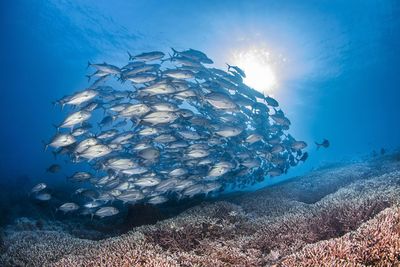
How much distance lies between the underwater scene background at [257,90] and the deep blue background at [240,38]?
0.20m

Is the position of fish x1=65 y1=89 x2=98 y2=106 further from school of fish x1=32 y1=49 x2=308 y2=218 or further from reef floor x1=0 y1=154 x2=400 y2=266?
reef floor x1=0 y1=154 x2=400 y2=266

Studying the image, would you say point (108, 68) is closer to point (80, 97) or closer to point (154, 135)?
point (80, 97)

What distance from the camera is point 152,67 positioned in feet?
34.3

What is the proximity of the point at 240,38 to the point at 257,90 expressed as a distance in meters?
22.0

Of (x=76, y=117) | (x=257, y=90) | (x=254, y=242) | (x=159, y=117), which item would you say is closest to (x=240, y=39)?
(x=257, y=90)

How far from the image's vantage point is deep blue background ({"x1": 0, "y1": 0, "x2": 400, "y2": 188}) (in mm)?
30906

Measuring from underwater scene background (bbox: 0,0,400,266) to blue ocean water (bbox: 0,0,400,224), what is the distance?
20 cm

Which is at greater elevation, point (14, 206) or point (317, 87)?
point (317, 87)

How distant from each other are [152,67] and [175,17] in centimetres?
2317

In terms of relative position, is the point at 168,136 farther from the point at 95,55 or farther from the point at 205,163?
the point at 95,55

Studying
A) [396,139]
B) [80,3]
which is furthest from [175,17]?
[396,139]

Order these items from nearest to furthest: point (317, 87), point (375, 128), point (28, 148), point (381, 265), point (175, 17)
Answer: point (381, 265) < point (175, 17) < point (317, 87) < point (375, 128) < point (28, 148)

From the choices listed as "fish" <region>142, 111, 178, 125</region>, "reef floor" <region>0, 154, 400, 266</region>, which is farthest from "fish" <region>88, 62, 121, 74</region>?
"reef floor" <region>0, 154, 400, 266</region>

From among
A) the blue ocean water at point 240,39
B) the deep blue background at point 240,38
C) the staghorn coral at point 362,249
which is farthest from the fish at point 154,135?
the deep blue background at point 240,38
